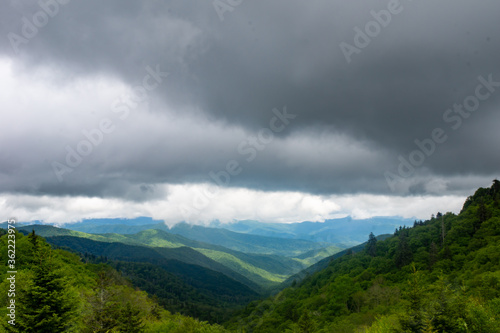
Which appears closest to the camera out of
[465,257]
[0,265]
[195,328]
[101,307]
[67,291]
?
[67,291]

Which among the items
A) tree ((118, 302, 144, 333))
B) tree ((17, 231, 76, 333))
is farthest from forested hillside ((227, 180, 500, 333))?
tree ((118, 302, 144, 333))

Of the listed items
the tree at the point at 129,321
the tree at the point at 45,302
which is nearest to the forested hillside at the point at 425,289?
the tree at the point at 45,302

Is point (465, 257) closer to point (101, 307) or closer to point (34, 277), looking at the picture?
point (101, 307)

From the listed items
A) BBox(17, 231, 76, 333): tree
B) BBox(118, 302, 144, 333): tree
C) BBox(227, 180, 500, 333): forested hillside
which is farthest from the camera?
BBox(118, 302, 144, 333): tree

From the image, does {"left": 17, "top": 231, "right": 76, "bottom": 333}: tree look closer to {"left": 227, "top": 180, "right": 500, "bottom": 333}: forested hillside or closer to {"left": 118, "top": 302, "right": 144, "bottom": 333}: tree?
{"left": 118, "top": 302, "right": 144, "bottom": 333}: tree

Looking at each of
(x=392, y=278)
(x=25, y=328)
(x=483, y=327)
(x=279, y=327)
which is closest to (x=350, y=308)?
(x=392, y=278)

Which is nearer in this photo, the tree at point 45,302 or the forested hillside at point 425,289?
the forested hillside at point 425,289

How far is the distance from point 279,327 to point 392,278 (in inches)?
2514

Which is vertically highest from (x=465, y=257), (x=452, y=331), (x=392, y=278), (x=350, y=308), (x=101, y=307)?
(x=452, y=331)

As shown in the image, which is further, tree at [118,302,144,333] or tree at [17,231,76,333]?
tree at [118,302,144,333]

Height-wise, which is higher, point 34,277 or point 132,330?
point 34,277

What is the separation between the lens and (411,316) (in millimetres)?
22828

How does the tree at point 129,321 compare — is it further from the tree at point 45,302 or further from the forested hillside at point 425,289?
the forested hillside at point 425,289

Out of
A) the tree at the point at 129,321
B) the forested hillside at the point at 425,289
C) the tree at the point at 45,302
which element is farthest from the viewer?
the tree at the point at 129,321
